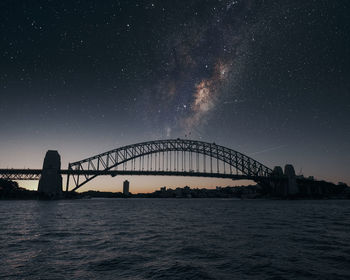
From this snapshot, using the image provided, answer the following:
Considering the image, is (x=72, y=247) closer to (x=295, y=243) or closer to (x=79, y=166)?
(x=295, y=243)

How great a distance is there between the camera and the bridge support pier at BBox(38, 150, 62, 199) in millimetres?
72375

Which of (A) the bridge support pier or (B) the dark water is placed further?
(A) the bridge support pier

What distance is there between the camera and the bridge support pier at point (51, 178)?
72375 mm

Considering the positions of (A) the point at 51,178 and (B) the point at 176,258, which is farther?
(A) the point at 51,178

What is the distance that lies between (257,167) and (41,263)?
109 m

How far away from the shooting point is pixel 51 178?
73.6m

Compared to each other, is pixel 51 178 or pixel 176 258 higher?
pixel 51 178

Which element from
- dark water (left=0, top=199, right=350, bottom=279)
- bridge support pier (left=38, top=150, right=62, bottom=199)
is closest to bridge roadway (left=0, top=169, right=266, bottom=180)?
bridge support pier (left=38, top=150, right=62, bottom=199)

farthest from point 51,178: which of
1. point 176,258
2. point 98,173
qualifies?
point 176,258

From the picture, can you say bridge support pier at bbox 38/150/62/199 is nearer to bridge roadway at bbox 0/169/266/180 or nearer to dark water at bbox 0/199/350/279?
bridge roadway at bbox 0/169/266/180

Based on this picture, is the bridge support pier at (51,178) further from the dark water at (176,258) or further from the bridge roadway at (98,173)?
the dark water at (176,258)

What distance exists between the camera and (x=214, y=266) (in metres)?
7.76

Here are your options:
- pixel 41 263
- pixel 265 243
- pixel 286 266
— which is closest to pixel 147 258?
pixel 41 263

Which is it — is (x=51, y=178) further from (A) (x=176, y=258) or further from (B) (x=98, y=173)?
(A) (x=176, y=258)
